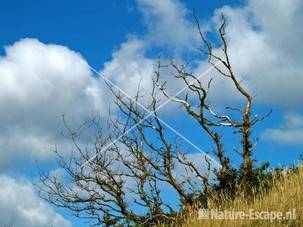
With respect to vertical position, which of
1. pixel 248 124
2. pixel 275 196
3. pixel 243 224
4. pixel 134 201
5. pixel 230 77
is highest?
pixel 230 77

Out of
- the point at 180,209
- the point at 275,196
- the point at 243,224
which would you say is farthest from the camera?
the point at 180,209

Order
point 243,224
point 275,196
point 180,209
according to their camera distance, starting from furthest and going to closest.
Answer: point 180,209 → point 275,196 → point 243,224

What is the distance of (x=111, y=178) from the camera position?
21656mm

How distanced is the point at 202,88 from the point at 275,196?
22.2ft

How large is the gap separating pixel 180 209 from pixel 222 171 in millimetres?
2084

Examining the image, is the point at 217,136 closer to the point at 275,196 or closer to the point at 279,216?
the point at 275,196

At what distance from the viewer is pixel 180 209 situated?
20.8m

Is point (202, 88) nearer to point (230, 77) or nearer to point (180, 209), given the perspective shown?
point (230, 77)

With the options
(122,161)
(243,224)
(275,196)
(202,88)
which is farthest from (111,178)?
(243,224)

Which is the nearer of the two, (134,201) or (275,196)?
(275,196)

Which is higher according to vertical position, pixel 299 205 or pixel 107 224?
pixel 107 224
